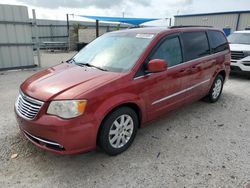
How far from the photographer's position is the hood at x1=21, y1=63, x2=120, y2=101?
256cm

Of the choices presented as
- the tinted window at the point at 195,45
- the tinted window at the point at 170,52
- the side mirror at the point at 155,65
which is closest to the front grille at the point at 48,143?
the side mirror at the point at 155,65

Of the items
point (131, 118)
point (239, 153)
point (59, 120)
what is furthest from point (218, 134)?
point (59, 120)

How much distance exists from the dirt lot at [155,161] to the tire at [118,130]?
0.46 feet

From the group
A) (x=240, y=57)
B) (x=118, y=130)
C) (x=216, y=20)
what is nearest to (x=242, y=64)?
(x=240, y=57)

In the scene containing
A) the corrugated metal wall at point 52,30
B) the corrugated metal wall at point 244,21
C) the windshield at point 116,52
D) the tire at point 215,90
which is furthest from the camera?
the corrugated metal wall at point 52,30

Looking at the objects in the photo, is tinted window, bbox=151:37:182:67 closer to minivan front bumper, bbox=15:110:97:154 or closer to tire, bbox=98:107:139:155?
tire, bbox=98:107:139:155

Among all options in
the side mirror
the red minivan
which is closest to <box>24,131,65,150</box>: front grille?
the red minivan

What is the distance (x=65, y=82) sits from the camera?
9.17 feet

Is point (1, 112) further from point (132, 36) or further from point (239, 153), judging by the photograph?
point (239, 153)

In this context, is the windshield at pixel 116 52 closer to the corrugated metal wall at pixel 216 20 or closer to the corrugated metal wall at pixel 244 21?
the corrugated metal wall at pixel 244 21

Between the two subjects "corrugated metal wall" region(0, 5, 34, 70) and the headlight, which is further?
"corrugated metal wall" region(0, 5, 34, 70)

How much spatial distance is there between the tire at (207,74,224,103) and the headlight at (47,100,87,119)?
342cm

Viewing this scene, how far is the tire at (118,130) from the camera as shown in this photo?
2736 millimetres

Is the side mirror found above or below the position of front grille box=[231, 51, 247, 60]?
above
